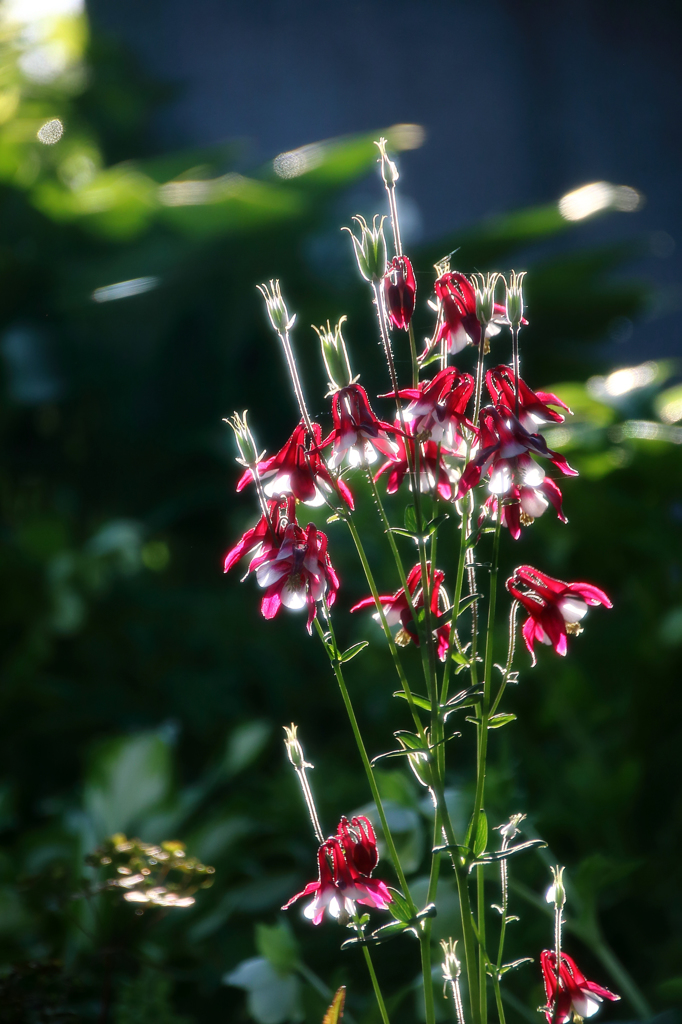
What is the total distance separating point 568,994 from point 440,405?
0.26 meters

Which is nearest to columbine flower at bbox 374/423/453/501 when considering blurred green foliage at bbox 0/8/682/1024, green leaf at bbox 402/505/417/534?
green leaf at bbox 402/505/417/534

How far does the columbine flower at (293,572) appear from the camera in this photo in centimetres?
30

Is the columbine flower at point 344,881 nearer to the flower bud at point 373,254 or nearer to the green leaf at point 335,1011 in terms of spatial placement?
the green leaf at point 335,1011

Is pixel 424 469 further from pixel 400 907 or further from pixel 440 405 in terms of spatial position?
pixel 400 907

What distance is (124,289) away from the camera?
1413 mm

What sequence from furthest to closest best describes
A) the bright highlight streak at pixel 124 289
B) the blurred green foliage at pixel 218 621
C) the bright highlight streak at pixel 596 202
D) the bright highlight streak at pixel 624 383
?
the bright highlight streak at pixel 596 202 < the bright highlight streak at pixel 124 289 < the bright highlight streak at pixel 624 383 < the blurred green foliage at pixel 218 621

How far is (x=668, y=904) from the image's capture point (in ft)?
2.49

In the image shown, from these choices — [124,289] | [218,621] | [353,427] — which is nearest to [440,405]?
[353,427]

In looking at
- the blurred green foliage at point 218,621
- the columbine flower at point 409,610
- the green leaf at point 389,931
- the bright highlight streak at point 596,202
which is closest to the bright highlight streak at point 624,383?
the blurred green foliage at point 218,621

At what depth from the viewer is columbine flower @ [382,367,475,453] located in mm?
301

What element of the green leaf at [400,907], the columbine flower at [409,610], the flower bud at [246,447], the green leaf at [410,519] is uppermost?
the flower bud at [246,447]

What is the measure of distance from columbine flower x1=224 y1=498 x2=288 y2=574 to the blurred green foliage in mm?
280

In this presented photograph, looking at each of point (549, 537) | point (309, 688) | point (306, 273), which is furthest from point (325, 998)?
point (306, 273)

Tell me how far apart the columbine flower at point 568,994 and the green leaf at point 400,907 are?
0.07 m
